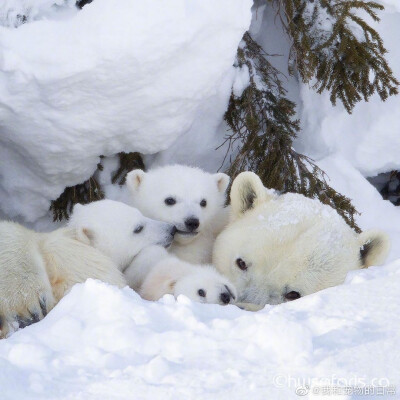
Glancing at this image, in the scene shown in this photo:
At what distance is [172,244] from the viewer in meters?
4.03

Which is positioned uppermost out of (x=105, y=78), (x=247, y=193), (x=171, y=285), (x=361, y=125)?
(x=105, y=78)

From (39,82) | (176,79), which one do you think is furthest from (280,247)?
(39,82)

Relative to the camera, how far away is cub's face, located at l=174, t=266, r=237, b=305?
2982mm

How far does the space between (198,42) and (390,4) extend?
166 cm

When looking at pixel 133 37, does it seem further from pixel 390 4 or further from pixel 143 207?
pixel 390 4

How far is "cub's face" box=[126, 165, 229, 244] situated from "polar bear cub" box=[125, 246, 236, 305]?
61 cm

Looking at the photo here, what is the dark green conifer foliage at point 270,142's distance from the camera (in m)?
4.62

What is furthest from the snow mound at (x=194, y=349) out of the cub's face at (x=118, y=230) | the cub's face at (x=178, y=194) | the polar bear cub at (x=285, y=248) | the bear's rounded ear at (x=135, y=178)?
the bear's rounded ear at (x=135, y=178)

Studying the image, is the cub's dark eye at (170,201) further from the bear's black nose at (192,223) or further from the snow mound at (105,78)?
the snow mound at (105,78)

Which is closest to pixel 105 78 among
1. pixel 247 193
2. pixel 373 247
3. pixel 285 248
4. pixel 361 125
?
pixel 247 193

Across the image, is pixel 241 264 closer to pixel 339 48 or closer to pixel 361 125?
pixel 339 48

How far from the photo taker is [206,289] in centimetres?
299

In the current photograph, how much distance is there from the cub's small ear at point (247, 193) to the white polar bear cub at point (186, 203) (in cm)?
35

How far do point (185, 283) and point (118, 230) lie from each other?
721mm
